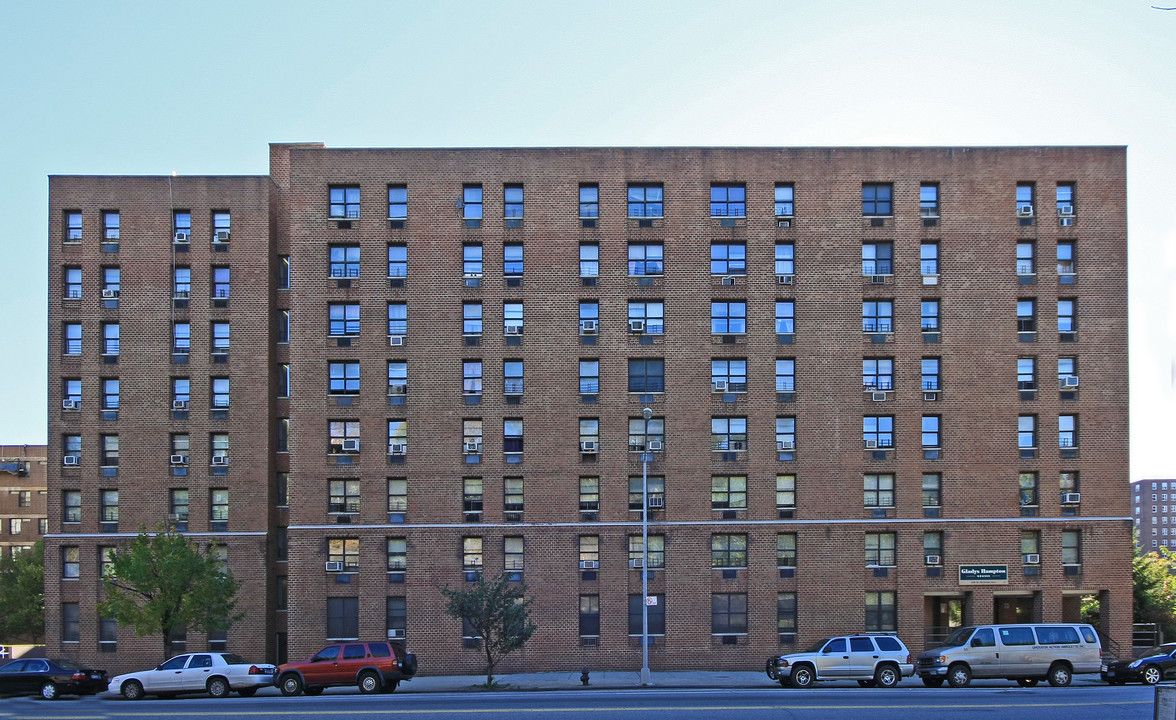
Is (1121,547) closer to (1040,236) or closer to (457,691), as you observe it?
(1040,236)

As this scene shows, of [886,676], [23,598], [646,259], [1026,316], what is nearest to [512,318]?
[646,259]

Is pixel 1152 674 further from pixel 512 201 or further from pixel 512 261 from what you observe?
pixel 512 201

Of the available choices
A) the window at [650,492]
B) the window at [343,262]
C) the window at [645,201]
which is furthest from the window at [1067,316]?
the window at [343,262]

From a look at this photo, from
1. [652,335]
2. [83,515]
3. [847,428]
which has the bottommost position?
[83,515]

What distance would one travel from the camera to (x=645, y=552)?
36.4m

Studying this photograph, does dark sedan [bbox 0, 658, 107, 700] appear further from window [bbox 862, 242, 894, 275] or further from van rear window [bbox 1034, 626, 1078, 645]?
window [bbox 862, 242, 894, 275]

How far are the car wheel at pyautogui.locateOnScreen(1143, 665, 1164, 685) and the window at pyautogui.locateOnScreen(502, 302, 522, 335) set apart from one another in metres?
26.0

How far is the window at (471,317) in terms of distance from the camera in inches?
1655

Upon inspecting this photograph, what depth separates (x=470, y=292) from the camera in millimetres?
42000

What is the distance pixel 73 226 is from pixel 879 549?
38172 mm

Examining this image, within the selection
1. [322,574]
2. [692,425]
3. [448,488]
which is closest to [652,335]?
[692,425]

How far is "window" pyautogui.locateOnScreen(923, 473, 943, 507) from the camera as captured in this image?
40969 mm

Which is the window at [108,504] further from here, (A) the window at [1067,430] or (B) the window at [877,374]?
(A) the window at [1067,430]

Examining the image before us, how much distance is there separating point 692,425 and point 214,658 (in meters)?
20.5
